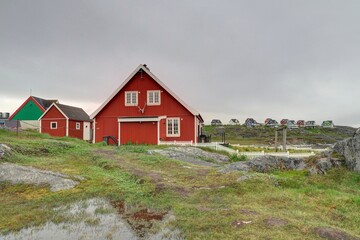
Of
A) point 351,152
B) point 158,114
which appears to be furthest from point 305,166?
point 158,114

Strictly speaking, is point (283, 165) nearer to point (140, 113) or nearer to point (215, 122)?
point (140, 113)

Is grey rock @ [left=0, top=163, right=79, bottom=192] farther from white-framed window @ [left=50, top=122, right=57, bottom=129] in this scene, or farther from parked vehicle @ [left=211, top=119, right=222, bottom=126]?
parked vehicle @ [left=211, top=119, right=222, bottom=126]

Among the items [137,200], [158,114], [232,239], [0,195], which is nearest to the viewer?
[232,239]

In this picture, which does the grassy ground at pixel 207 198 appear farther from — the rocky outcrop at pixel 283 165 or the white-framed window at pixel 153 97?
the white-framed window at pixel 153 97

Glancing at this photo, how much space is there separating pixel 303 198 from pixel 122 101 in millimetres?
23624

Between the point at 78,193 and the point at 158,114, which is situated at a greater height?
the point at 158,114

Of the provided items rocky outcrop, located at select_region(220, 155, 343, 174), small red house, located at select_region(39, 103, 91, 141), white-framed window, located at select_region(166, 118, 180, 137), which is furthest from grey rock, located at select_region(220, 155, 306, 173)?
small red house, located at select_region(39, 103, 91, 141)

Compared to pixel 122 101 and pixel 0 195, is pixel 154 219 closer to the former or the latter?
pixel 0 195

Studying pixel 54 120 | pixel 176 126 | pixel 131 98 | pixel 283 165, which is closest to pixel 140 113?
pixel 131 98

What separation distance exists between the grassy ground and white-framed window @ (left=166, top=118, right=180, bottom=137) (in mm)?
13320

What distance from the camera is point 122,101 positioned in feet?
102

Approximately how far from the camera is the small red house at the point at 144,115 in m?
29.6

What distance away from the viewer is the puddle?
681cm

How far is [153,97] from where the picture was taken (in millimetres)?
30500
